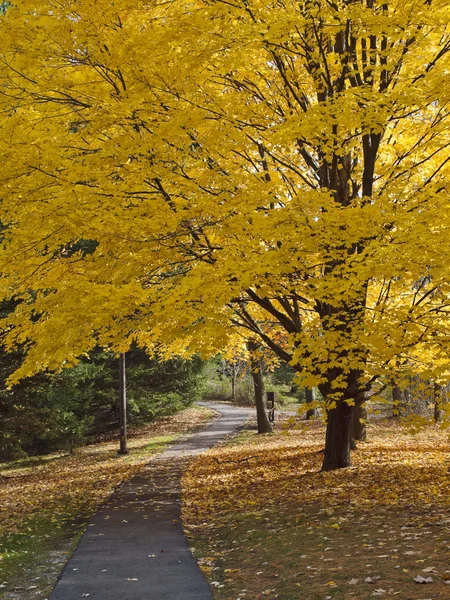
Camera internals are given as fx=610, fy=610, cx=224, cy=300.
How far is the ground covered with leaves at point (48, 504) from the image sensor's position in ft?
23.1

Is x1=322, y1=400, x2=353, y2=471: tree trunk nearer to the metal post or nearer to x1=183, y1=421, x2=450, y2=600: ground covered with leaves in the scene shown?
x1=183, y1=421, x2=450, y2=600: ground covered with leaves

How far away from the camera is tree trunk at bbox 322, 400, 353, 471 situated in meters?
11.4

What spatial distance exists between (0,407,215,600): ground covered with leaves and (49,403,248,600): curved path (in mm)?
283

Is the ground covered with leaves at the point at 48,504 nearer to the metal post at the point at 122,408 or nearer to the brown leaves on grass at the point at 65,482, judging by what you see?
the brown leaves on grass at the point at 65,482

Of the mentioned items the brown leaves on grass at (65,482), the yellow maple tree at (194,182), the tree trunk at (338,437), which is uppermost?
the yellow maple tree at (194,182)

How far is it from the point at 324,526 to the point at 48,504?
6.25 m

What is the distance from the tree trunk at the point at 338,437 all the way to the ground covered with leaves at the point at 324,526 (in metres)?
0.27

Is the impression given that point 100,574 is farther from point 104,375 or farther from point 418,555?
point 104,375

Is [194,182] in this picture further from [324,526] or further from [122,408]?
[122,408]

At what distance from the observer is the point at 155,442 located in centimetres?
2344

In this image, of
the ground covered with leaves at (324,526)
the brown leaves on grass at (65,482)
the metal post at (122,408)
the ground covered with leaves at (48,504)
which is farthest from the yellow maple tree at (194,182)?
the metal post at (122,408)

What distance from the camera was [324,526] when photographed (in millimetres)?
7844

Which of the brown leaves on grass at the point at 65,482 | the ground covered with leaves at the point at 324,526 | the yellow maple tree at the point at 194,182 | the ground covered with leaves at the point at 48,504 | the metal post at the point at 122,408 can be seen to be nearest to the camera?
the ground covered with leaves at the point at 324,526

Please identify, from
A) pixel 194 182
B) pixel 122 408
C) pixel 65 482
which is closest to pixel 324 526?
pixel 194 182
